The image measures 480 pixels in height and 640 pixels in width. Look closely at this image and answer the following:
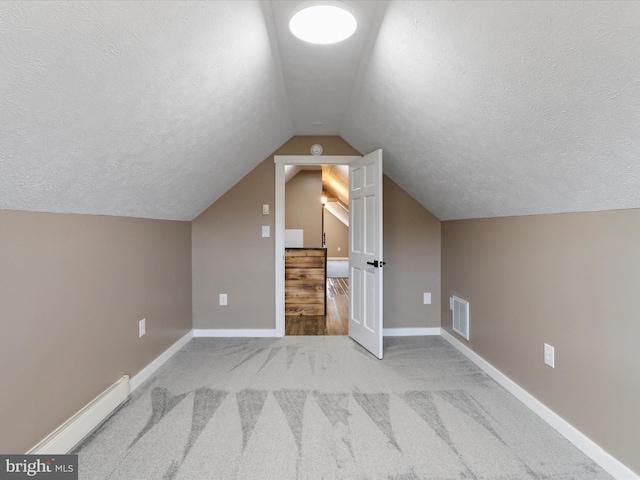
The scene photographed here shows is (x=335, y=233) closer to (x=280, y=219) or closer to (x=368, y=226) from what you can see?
(x=280, y=219)

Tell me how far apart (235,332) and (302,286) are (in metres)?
1.23

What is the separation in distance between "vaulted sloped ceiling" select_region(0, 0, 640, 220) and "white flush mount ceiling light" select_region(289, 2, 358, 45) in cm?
9

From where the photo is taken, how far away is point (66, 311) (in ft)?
5.58

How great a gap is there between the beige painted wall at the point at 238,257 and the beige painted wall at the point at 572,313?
2116mm

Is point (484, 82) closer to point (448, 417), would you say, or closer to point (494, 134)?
point (494, 134)

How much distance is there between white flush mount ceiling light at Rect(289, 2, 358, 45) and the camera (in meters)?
1.50

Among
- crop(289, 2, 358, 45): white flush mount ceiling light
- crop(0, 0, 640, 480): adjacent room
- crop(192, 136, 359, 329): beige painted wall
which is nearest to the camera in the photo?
crop(0, 0, 640, 480): adjacent room

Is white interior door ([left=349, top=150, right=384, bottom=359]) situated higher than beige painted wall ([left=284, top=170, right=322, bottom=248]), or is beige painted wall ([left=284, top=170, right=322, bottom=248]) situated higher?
beige painted wall ([left=284, top=170, right=322, bottom=248])

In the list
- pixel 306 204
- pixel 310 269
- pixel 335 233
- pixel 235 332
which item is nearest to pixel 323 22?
pixel 235 332

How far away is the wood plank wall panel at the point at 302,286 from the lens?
442cm

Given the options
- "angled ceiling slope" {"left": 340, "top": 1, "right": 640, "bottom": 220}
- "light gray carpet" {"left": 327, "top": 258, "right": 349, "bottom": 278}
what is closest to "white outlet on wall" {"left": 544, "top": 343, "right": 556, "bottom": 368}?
"angled ceiling slope" {"left": 340, "top": 1, "right": 640, "bottom": 220}

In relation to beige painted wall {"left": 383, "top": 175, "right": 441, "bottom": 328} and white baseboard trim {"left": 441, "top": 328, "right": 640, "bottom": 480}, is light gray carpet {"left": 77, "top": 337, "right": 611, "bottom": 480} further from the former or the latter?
beige painted wall {"left": 383, "top": 175, "right": 441, "bottom": 328}

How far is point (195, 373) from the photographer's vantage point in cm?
255

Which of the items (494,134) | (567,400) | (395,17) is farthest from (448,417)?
(395,17)
